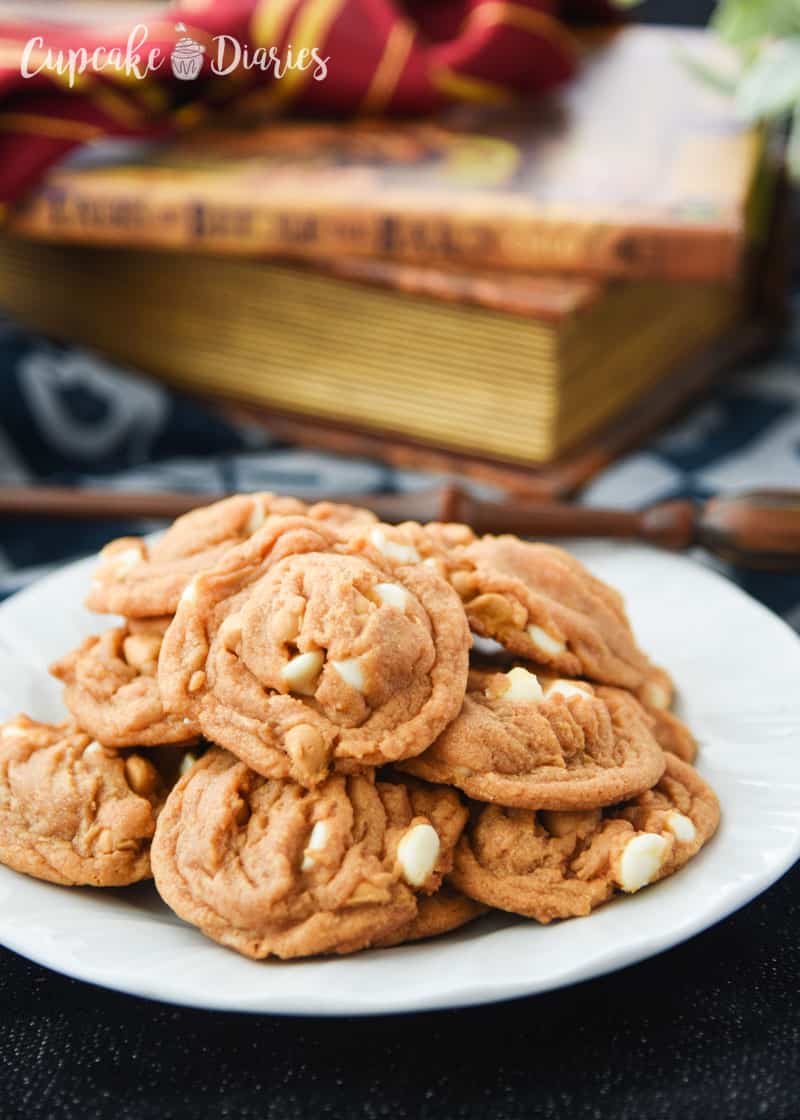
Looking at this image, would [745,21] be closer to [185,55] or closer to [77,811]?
[185,55]

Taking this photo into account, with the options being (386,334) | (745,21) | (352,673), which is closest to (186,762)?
(352,673)

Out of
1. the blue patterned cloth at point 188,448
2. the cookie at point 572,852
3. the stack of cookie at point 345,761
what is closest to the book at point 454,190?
the blue patterned cloth at point 188,448

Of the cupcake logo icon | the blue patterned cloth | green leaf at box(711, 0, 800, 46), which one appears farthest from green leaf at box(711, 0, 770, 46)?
the cupcake logo icon

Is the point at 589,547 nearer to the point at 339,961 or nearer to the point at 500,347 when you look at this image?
the point at 500,347

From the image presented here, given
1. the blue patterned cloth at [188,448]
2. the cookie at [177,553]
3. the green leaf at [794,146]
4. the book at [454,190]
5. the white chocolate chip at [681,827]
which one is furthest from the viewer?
the green leaf at [794,146]

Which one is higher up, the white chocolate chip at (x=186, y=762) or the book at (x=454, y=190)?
the book at (x=454, y=190)

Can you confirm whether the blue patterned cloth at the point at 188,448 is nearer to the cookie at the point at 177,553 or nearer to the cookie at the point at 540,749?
the cookie at the point at 177,553
